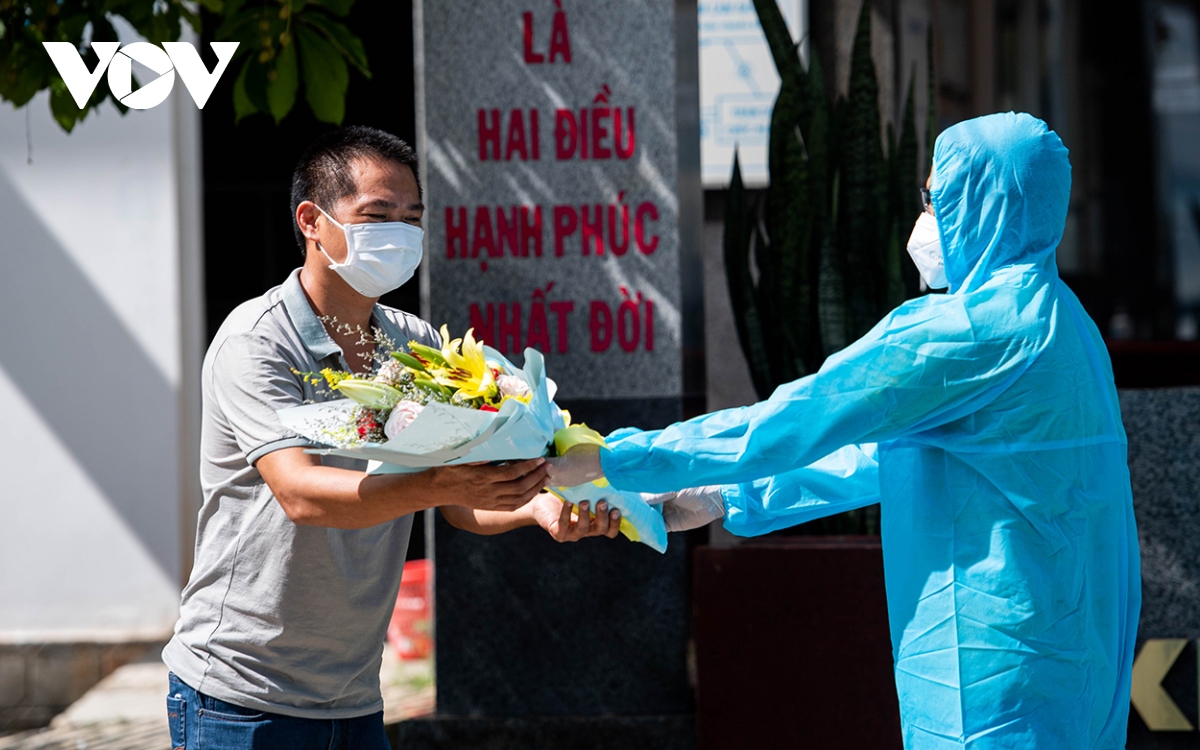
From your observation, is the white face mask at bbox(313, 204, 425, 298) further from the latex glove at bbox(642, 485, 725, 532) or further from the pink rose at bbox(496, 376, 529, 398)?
the latex glove at bbox(642, 485, 725, 532)

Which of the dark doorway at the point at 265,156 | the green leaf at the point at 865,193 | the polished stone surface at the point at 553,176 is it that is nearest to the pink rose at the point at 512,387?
the polished stone surface at the point at 553,176

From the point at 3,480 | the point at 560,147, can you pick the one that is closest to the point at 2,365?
the point at 3,480

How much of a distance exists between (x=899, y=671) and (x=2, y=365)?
500 cm

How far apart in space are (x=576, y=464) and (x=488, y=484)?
0.16m

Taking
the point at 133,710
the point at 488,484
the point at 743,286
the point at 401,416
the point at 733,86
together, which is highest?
the point at 733,86

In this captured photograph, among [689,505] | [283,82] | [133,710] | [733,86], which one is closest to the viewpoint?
[689,505]

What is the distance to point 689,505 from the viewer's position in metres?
2.53

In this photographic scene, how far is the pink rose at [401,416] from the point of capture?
6.65 feet

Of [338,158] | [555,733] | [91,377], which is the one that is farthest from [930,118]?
[91,377]

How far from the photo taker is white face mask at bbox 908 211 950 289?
2.26 metres

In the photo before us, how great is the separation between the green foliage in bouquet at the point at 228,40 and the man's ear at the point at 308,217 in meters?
0.99

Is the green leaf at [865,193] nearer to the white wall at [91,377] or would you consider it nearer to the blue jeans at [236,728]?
the blue jeans at [236,728]

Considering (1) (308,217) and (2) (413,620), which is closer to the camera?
(1) (308,217)

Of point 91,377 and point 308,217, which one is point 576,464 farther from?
point 91,377
